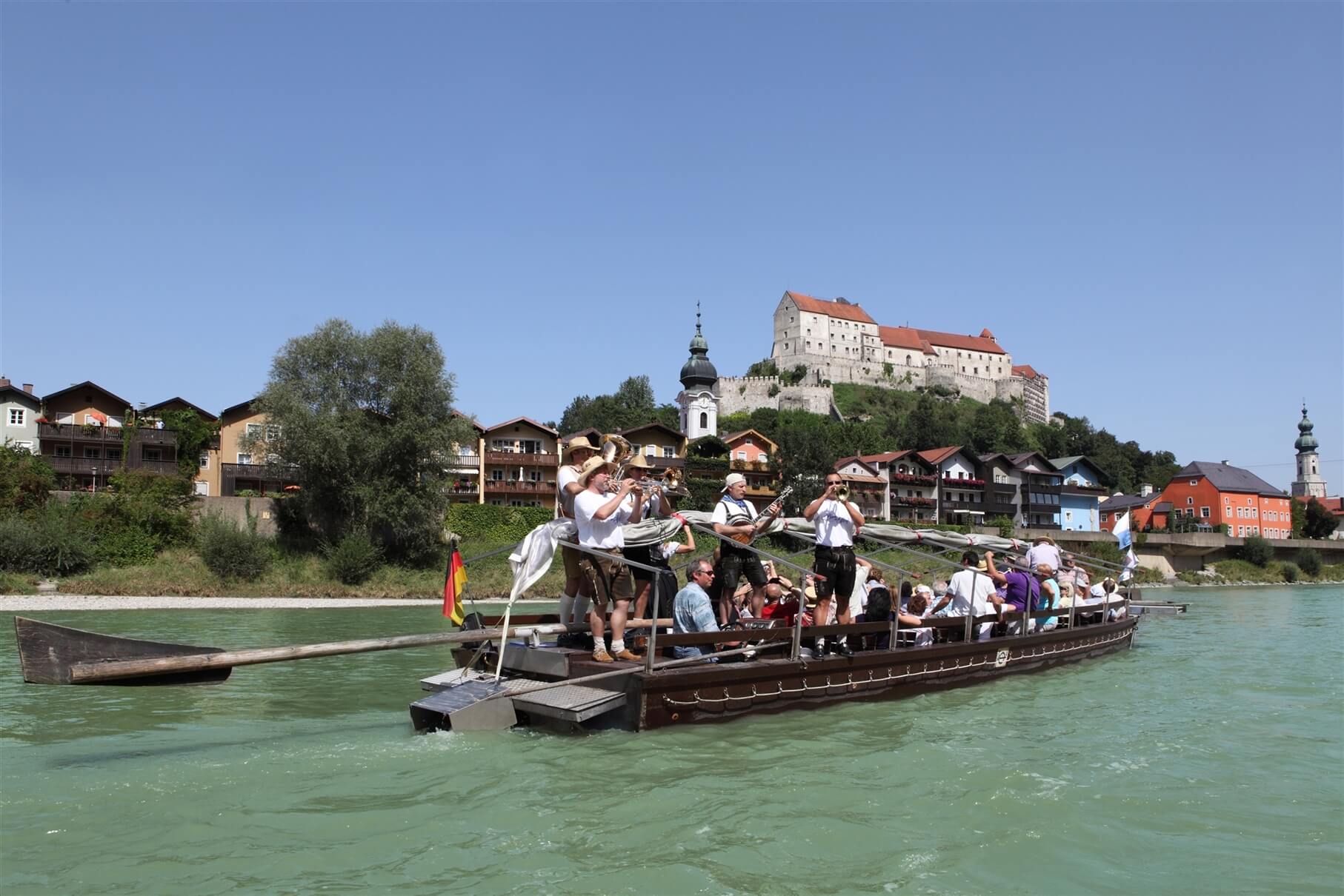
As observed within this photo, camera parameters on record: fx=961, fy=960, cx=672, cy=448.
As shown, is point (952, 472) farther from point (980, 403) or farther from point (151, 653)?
point (151, 653)

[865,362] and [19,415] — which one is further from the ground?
[865,362]

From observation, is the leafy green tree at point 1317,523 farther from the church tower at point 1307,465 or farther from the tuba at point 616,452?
the tuba at point 616,452

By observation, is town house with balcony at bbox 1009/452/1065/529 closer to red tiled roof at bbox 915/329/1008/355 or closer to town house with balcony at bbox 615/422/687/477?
town house with balcony at bbox 615/422/687/477

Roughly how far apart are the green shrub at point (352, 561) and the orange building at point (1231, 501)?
85.6 m

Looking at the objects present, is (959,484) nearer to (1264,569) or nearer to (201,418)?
(1264,569)

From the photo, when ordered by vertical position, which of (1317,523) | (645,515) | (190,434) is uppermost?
(190,434)

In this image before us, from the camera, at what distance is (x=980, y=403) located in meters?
148

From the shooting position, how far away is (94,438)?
5616cm

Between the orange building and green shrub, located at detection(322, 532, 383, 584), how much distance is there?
8564 cm

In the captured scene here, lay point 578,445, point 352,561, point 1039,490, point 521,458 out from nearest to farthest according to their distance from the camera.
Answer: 1. point 578,445
2. point 352,561
3. point 521,458
4. point 1039,490

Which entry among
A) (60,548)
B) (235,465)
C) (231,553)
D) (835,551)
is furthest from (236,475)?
(835,551)

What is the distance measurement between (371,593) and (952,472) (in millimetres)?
59048

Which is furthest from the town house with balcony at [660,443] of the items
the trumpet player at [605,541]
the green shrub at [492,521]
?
the trumpet player at [605,541]

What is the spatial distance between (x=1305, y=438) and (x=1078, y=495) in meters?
78.2
